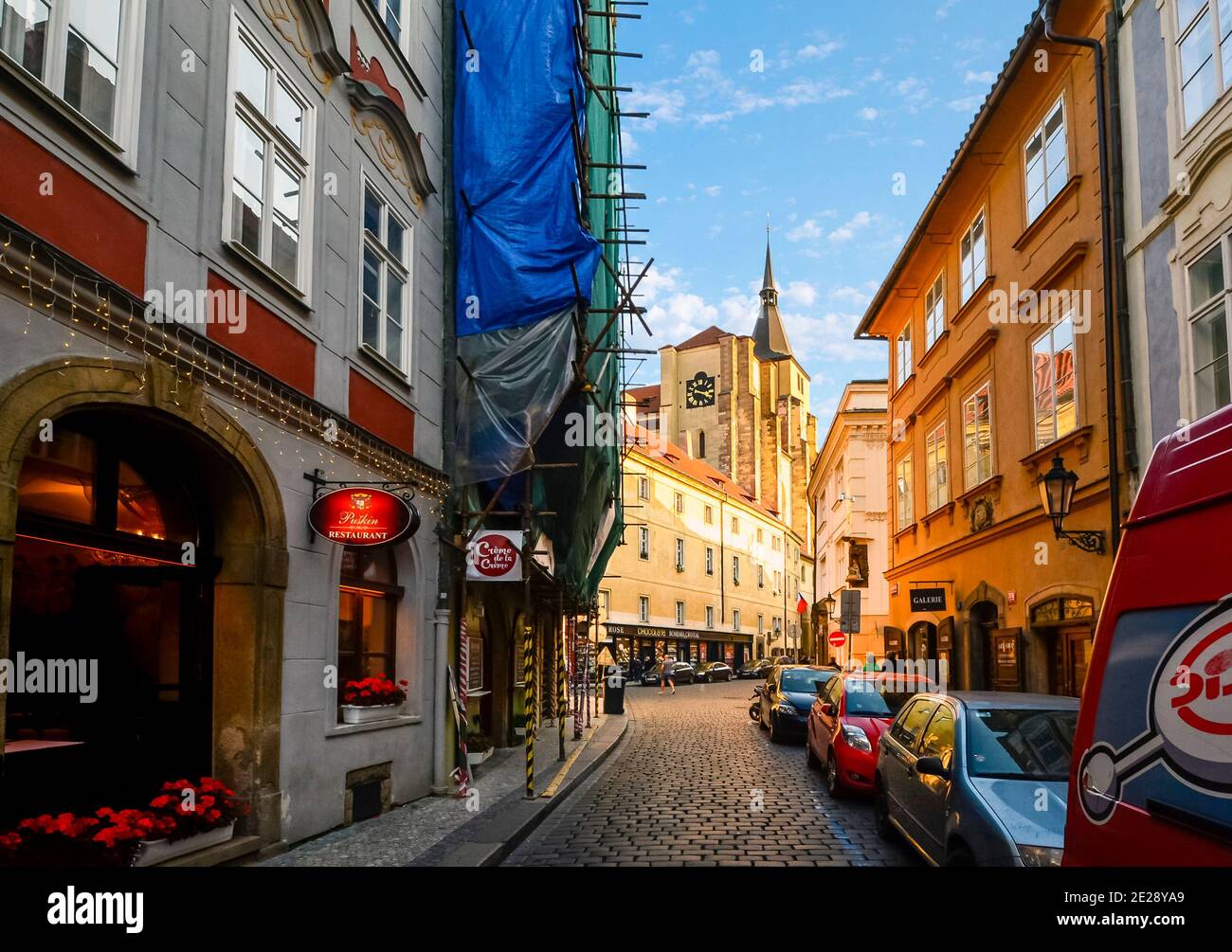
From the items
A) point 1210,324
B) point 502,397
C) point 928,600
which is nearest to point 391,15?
point 502,397

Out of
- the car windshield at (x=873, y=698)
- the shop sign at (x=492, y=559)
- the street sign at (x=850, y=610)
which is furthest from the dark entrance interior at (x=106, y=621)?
the street sign at (x=850, y=610)

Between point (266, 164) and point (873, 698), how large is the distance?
10.2 metres

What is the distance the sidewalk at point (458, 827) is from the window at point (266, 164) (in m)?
5.05

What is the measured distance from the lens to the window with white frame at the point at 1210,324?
33.7 feet

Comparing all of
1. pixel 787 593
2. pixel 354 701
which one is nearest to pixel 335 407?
pixel 354 701

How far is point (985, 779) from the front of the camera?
658 centimetres

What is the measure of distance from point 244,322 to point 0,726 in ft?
13.0

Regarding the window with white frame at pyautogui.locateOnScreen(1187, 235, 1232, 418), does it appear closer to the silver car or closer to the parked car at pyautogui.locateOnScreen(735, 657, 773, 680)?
the silver car

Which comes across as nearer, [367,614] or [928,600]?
[367,614]

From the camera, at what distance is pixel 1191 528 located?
3029 mm

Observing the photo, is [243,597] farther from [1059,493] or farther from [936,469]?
[936,469]

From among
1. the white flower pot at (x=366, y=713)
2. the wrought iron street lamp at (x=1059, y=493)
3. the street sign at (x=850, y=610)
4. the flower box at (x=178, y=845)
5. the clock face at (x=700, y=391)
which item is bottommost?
the flower box at (x=178, y=845)

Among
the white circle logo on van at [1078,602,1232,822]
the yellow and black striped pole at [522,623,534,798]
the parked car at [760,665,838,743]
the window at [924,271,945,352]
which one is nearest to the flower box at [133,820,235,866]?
the yellow and black striped pole at [522,623,534,798]

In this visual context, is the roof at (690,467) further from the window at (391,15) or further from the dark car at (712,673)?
the window at (391,15)
